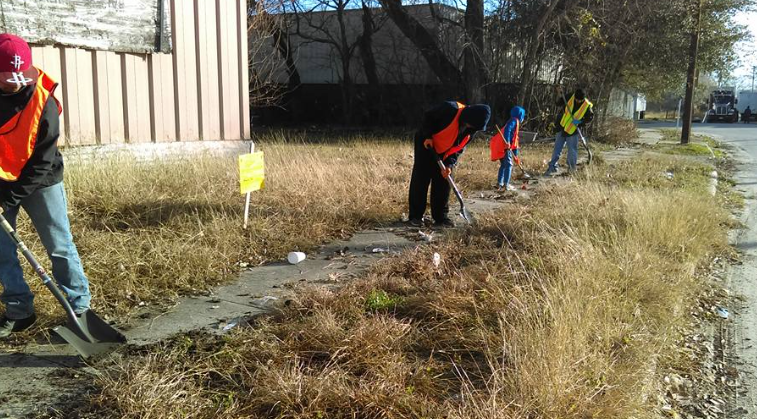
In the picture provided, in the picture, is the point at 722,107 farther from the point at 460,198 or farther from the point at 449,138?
the point at 449,138

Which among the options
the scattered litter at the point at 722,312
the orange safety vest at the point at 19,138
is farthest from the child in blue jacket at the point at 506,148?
the orange safety vest at the point at 19,138

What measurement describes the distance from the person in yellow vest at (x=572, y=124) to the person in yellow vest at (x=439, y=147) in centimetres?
544

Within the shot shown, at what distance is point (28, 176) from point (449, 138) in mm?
4198

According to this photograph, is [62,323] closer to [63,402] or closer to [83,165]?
[63,402]

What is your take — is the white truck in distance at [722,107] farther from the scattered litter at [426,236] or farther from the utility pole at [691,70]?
the scattered litter at [426,236]

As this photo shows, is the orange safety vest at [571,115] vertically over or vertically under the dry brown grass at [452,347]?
over

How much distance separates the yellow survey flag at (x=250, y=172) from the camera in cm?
590

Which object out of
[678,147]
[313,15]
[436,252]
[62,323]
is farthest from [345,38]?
[62,323]

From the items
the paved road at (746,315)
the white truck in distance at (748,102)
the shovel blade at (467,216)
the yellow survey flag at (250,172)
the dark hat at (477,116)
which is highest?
the white truck in distance at (748,102)

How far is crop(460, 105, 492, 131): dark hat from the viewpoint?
246 inches

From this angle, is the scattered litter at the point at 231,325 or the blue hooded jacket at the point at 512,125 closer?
the scattered litter at the point at 231,325

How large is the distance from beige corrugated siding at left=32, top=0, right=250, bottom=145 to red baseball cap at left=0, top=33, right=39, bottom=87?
4.26m

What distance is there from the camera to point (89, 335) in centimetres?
350

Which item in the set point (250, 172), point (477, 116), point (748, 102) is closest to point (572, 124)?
point (477, 116)
